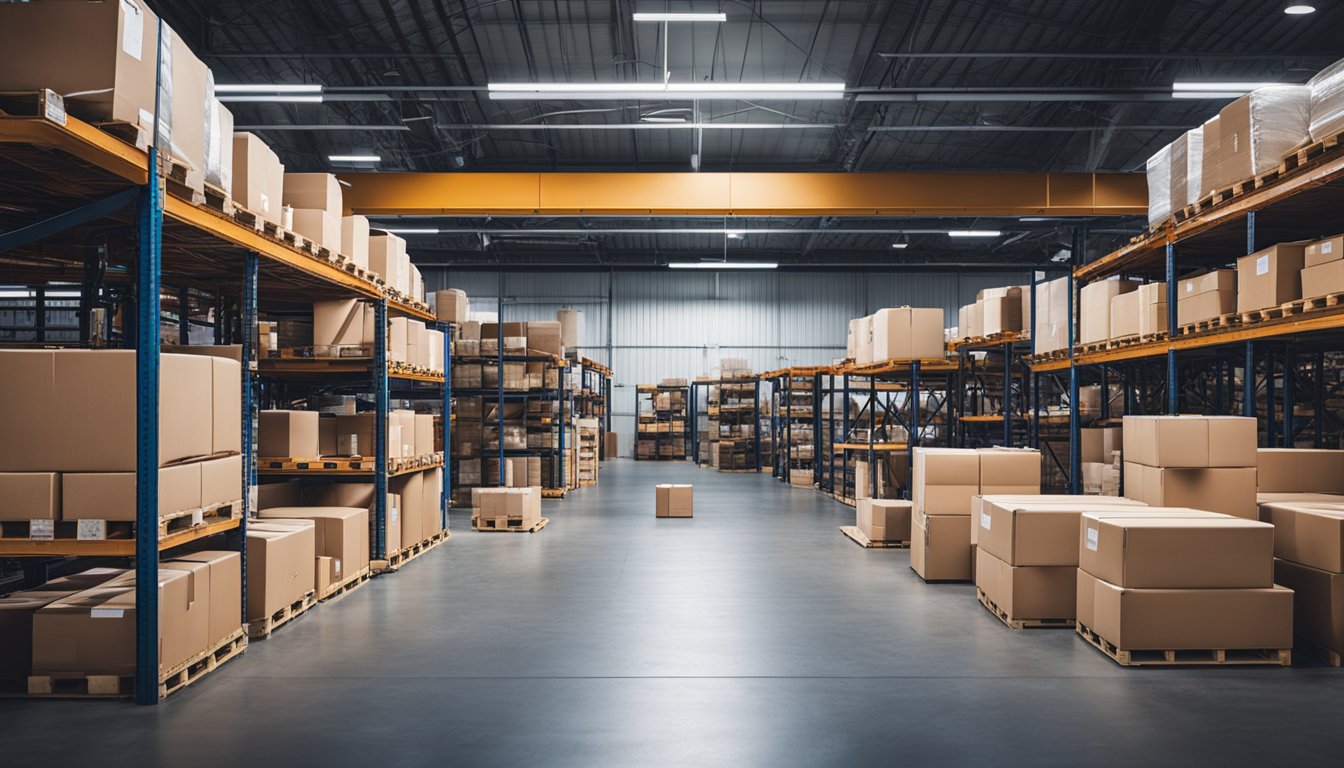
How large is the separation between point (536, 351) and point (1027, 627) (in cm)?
994

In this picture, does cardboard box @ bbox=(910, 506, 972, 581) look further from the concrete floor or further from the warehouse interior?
the concrete floor

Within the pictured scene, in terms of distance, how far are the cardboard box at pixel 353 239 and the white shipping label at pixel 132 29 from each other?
3059mm

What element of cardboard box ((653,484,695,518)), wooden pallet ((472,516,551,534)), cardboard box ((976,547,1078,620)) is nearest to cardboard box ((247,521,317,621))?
wooden pallet ((472,516,551,534))

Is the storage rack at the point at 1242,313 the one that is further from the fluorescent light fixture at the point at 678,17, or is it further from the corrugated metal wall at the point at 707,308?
the corrugated metal wall at the point at 707,308

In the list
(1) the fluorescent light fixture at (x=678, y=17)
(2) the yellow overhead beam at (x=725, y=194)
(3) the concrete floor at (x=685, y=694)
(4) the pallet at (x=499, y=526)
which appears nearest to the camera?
(3) the concrete floor at (x=685, y=694)

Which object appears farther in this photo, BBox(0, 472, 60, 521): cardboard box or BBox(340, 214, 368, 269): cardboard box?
BBox(340, 214, 368, 269): cardboard box

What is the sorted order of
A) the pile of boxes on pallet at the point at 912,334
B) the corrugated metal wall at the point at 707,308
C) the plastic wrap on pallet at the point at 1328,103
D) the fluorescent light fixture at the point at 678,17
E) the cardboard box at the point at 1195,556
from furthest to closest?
the corrugated metal wall at the point at 707,308 < the pile of boxes on pallet at the point at 912,334 < the fluorescent light fixture at the point at 678,17 < the plastic wrap on pallet at the point at 1328,103 < the cardboard box at the point at 1195,556

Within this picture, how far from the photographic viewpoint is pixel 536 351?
14.3 metres

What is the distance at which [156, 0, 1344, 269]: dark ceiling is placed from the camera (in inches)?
472

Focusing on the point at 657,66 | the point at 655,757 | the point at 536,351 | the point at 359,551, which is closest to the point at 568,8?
the point at 657,66

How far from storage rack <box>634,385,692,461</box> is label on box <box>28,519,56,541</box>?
20.9 m

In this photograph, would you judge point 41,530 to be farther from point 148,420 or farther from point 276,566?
point 276,566

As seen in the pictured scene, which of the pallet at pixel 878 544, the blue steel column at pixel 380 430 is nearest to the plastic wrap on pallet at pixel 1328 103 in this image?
the pallet at pixel 878 544

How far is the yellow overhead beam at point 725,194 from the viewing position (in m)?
13.2
